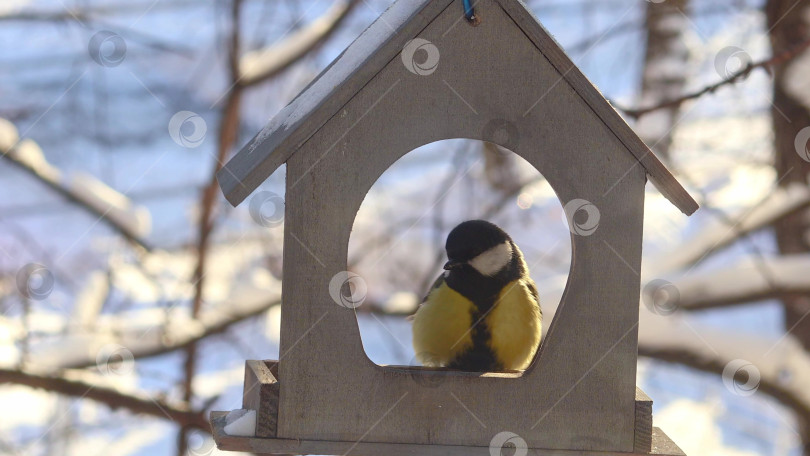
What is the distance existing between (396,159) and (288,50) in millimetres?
3140

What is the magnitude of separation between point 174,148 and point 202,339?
113 cm

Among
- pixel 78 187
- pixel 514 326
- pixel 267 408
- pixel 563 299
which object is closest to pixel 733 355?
pixel 514 326

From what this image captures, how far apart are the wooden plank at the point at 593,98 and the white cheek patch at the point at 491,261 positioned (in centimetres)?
57

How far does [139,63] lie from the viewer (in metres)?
4.57

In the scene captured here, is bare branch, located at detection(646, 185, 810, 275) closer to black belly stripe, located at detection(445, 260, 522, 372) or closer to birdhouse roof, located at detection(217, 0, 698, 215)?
black belly stripe, located at detection(445, 260, 522, 372)

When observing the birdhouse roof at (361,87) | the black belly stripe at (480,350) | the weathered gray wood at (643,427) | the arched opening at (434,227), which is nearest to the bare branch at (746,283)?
the arched opening at (434,227)

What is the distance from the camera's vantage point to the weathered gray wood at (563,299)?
1.74 meters

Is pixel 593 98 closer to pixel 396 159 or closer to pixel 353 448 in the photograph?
pixel 396 159

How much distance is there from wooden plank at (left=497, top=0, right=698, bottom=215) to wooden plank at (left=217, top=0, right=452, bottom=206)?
0.17 metres

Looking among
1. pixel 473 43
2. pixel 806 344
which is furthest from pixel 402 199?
pixel 473 43

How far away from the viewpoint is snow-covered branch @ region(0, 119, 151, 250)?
423 centimetres

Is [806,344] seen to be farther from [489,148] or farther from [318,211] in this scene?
[318,211]

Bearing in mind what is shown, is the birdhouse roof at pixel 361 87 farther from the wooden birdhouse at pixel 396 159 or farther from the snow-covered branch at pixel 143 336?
the snow-covered branch at pixel 143 336

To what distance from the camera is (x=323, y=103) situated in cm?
172
